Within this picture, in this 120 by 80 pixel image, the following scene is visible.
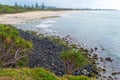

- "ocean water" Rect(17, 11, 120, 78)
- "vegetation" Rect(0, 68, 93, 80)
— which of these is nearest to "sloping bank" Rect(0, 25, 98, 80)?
"vegetation" Rect(0, 68, 93, 80)

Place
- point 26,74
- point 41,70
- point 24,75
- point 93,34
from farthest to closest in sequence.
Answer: point 93,34 → point 41,70 → point 26,74 → point 24,75

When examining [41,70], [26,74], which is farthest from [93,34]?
[26,74]

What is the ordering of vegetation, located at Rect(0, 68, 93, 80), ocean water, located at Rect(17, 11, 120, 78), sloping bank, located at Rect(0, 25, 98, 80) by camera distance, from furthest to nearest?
ocean water, located at Rect(17, 11, 120, 78), sloping bank, located at Rect(0, 25, 98, 80), vegetation, located at Rect(0, 68, 93, 80)

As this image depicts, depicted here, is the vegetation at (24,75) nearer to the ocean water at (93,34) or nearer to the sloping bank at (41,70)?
the sloping bank at (41,70)

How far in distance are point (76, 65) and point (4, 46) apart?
4920mm

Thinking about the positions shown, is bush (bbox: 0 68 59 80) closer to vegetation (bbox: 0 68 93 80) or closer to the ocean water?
vegetation (bbox: 0 68 93 80)

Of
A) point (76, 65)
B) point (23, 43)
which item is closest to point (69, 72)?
point (76, 65)

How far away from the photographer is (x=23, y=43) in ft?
50.9

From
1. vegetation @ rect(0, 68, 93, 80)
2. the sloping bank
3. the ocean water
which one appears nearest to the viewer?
vegetation @ rect(0, 68, 93, 80)

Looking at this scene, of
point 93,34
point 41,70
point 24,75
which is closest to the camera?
point 24,75

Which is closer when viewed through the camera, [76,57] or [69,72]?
[76,57]

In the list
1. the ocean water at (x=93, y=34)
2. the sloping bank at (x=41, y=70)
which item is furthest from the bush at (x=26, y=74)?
the ocean water at (x=93, y=34)

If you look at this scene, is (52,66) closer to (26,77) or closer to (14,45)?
(14,45)

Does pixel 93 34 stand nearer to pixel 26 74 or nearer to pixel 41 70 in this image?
pixel 41 70
